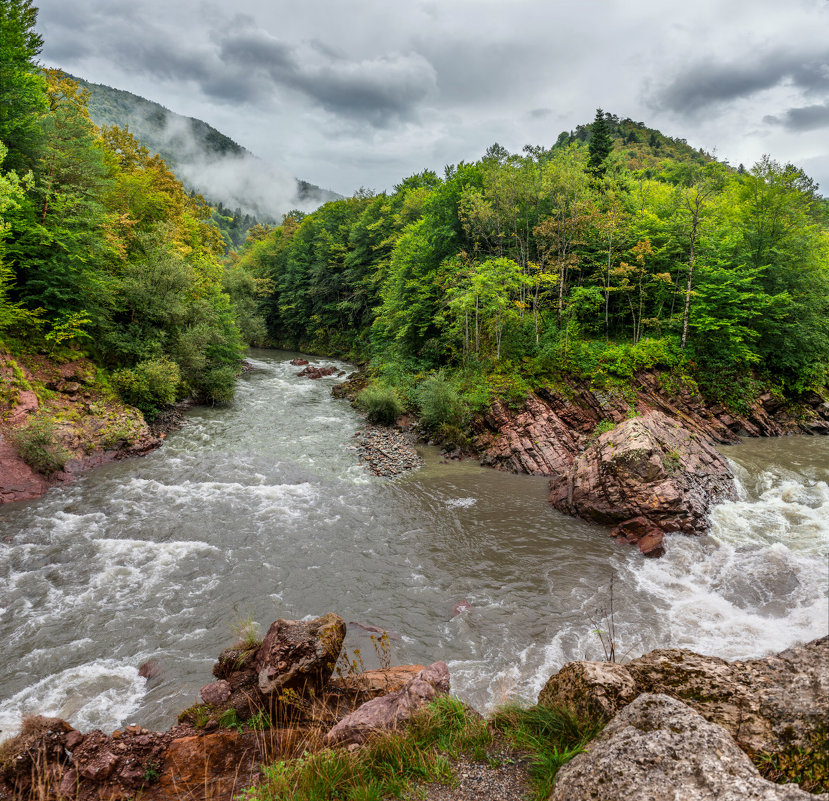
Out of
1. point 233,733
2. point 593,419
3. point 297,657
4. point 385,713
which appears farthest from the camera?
point 593,419

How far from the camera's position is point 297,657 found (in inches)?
236

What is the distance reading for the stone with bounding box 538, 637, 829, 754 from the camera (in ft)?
9.75

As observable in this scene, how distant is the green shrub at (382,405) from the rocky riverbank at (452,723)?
16.5 metres

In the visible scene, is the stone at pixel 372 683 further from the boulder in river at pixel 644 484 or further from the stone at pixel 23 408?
the stone at pixel 23 408

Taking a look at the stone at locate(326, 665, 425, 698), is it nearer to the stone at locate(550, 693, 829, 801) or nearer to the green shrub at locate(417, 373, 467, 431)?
the stone at locate(550, 693, 829, 801)

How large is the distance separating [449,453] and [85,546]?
43.8 feet

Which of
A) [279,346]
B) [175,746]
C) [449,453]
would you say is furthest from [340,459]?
[279,346]

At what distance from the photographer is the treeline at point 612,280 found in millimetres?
22859

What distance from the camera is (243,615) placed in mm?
9047

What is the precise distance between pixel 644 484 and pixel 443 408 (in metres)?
9.92

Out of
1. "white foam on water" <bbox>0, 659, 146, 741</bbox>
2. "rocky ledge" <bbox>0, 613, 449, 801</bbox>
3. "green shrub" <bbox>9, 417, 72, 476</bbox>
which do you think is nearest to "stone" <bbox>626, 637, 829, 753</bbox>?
"rocky ledge" <bbox>0, 613, 449, 801</bbox>

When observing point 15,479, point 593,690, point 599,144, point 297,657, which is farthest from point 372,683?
point 599,144

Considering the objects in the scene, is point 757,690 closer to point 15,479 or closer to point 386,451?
point 386,451

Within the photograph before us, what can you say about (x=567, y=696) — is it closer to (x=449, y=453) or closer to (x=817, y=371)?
(x=449, y=453)
